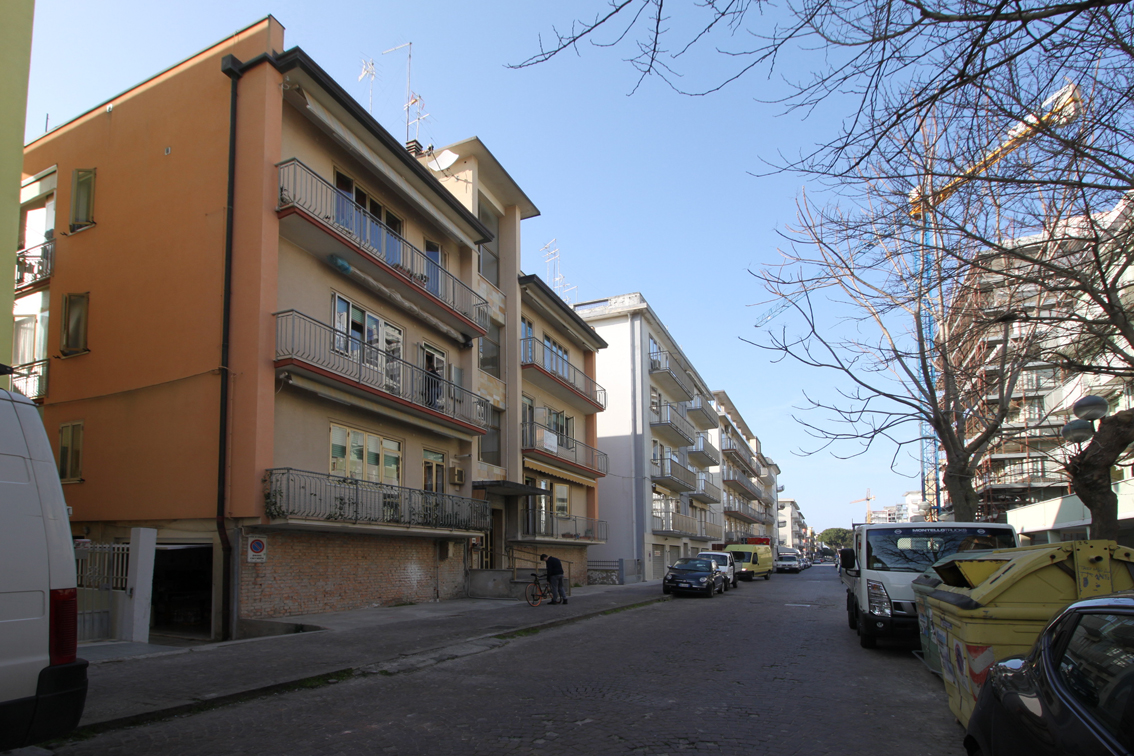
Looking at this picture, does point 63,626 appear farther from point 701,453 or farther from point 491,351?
point 701,453

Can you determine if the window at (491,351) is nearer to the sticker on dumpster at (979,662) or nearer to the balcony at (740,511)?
the sticker on dumpster at (979,662)

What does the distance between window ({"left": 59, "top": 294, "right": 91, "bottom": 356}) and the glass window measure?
64.8 ft

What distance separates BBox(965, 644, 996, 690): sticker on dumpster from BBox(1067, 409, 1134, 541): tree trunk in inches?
211

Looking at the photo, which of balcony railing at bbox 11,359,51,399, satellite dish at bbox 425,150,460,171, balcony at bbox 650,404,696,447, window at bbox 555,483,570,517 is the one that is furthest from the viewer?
balcony at bbox 650,404,696,447

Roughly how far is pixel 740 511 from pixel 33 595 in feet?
238

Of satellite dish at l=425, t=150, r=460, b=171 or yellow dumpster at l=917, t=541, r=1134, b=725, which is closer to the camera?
yellow dumpster at l=917, t=541, r=1134, b=725

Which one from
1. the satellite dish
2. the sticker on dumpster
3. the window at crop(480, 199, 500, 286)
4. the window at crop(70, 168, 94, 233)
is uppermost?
the satellite dish

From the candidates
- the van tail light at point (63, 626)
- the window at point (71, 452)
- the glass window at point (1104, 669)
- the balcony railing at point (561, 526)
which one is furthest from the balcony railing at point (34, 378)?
the glass window at point (1104, 669)

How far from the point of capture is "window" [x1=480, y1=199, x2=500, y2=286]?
25703mm

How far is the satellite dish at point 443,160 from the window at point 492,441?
792 cm

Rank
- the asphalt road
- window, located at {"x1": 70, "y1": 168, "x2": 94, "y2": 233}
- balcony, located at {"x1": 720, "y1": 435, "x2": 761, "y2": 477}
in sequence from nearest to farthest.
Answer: the asphalt road < window, located at {"x1": 70, "y1": 168, "x2": 94, "y2": 233} < balcony, located at {"x1": 720, "y1": 435, "x2": 761, "y2": 477}

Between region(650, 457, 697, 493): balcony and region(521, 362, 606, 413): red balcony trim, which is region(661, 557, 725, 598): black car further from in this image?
region(650, 457, 697, 493): balcony

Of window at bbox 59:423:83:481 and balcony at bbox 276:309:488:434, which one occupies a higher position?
balcony at bbox 276:309:488:434

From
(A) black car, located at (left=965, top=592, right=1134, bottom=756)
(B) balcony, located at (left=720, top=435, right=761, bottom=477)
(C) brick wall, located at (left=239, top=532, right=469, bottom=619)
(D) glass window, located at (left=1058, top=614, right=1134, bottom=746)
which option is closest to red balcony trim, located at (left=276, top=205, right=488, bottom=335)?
(C) brick wall, located at (left=239, top=532, right=469, bottom=619)
